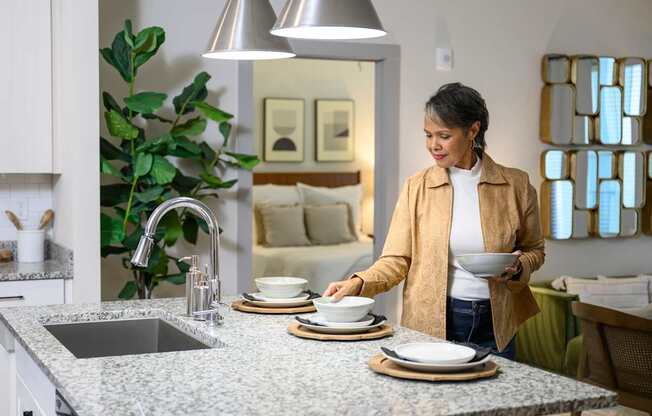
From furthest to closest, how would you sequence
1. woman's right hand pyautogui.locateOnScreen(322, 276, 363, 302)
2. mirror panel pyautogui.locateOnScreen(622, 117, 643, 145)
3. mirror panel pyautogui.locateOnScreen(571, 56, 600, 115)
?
mirror panel pyautogui.locateOnScreen(622, 117, 643, 145), mirror panel pyautogui.locateOnScreen(571, 56, 600, 115), woman's right hand pyautogui.locateOnScreen(322, 276, 363, 302)

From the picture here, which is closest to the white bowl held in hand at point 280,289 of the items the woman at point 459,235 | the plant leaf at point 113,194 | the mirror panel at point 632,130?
the woman at point 459,235

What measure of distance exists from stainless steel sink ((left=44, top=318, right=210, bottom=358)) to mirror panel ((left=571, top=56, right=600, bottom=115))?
4013 mm

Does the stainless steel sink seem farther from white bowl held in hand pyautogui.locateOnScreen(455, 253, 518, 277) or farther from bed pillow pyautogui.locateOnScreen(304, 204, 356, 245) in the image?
bed pillow pyautogui.locateOnScreen(304, 204, 356, 245)

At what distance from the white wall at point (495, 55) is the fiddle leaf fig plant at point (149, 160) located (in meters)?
0.23

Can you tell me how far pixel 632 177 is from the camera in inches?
253

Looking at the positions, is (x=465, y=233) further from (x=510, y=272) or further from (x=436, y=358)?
(x=436, y=358)

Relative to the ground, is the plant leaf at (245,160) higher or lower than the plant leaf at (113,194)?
higher

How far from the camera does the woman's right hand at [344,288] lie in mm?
2775

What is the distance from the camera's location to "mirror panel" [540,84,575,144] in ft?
19.8

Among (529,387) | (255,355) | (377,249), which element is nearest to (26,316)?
(255,355)

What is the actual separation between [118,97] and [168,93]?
265 millimetres

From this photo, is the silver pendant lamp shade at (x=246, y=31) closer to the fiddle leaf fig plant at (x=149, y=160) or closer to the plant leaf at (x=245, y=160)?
the fiddle leaf fig plant at (x=149, y=160)

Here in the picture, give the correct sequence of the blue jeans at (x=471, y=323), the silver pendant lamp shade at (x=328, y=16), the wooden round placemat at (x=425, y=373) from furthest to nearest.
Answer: the blue jeans at (x=471, y=323)
the silver pendant lamp shade at (x=328, y=16)
the wooden round placemat at (x=425, y=373)

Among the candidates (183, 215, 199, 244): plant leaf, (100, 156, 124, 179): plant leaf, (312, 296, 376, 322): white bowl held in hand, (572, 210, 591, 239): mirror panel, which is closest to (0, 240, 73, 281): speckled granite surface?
(100, 156, 124, 179): plant leaf
